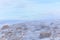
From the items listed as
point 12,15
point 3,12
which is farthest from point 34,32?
point 3,12

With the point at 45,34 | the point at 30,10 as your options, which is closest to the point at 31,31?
the point at 45,34

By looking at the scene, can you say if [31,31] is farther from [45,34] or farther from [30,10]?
[30,10]

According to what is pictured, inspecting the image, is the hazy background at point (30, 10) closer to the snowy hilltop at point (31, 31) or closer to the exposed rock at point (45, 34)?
the snowy hilltop at point (31, 31)

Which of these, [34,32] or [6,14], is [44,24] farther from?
[6,14]

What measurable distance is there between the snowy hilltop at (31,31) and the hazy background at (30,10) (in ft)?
0.32

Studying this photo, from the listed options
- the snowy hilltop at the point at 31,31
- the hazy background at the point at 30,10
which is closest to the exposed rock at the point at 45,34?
the snowy hilltop at the point at 31,31

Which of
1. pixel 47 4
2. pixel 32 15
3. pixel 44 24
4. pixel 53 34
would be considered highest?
pixel 47 4

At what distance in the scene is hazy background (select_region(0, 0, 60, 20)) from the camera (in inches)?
69.9

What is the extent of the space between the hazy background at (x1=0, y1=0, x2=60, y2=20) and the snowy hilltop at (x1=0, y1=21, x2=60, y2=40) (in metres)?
0.10

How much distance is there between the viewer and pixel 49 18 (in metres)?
1.76

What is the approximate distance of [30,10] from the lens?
Result: 70.5 inches

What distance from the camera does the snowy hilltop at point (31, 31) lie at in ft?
5.51

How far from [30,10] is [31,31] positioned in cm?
29

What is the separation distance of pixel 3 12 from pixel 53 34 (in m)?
0.74
